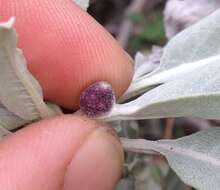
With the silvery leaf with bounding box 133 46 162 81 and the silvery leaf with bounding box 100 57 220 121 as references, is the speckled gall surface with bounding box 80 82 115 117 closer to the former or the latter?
the silvery leaf with bounding box 100 57 220 121

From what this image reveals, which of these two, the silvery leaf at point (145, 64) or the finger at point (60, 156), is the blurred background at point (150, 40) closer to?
the silvery leaf at point (145, 64)

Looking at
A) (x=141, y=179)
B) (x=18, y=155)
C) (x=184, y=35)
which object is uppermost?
(x=184, y=35)

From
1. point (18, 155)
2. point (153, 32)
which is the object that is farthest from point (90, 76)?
point (153, 32)

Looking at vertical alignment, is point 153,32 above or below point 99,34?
below

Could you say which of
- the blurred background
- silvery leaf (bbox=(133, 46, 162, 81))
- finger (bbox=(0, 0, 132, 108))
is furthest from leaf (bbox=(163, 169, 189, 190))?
finger (bbox=(0, 0, 132, 108))

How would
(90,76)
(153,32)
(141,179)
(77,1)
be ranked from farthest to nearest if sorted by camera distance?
(153,32)
(141,179)
(77,1)
(90,76)

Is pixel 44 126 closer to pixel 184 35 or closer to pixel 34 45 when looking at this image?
pixel 34 45

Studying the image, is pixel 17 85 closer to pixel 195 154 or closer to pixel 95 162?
pixel 95 162
